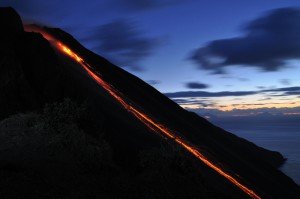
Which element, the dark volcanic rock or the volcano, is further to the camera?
the dark volcanic rock

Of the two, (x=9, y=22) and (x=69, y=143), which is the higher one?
(x=9, y=22)

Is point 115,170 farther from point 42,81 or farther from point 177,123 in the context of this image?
point 177,123

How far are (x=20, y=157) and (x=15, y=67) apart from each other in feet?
43.3

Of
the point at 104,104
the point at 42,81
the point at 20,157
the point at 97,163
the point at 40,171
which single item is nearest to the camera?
the point at 40,171

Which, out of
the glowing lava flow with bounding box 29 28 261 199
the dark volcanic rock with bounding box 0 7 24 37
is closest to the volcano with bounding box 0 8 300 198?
the dark volcanic rock with bounding box 0 7 24 37

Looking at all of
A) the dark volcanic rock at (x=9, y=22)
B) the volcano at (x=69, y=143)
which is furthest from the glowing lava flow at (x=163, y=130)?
the dark volcanic rock at (x=9, y=22)

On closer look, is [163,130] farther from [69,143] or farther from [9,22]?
[69,143]

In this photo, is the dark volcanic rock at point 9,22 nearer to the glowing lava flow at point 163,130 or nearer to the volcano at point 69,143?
the volcano at point 69,143

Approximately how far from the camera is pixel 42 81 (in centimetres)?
3441

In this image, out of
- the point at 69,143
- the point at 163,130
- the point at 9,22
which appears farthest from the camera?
the point at 163,130

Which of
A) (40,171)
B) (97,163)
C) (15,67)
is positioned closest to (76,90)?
(15,67)

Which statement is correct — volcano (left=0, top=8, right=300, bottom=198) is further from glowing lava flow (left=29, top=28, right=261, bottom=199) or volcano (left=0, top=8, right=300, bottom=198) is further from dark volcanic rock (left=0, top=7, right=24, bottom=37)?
glowing lava flow (left=29, top=28, right=261, bottom=199)

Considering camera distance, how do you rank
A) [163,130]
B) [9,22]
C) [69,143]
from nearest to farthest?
[69,143] < [9,22] < [163,130]

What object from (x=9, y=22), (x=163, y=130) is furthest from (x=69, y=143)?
(x=163, y=130)
